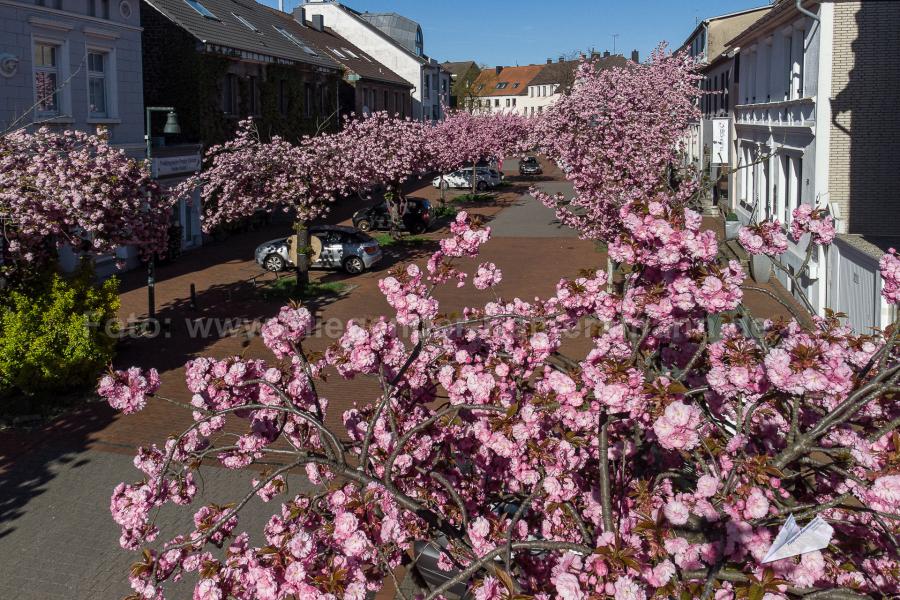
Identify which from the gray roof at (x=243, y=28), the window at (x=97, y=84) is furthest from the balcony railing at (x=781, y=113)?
the gray roof at (x=243, y=28)

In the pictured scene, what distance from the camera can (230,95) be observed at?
35.5 metres

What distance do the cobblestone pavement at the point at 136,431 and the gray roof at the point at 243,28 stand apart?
925cm

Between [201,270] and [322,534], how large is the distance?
904 inches

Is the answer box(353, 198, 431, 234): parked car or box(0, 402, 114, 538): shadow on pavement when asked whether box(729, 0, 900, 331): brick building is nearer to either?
box(0, 402, 114, 538): shadow on pavement

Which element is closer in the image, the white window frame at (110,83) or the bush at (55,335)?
the bush at (55,335)

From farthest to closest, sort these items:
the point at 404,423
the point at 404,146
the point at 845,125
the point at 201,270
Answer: the point at 404,146
the point at 201,270
the point at 845,125
the point at 404,423

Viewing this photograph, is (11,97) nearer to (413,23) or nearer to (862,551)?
(862,551)

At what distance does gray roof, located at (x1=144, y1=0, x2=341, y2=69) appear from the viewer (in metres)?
32.2

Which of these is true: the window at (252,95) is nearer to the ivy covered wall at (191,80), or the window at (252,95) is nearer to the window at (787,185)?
the ivy covered wall at (191,80)

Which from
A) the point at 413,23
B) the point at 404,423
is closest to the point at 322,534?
the point at 404,423

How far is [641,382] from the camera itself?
4066 millimetres

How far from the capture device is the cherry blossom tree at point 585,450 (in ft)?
12.3

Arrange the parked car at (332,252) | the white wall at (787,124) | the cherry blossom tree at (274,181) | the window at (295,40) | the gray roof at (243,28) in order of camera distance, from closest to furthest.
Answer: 1. the white wall at (787,124)
2. the cherry blossom tree at (274,181)
3. the parked car at (332,252)
4. the gray roof at (243,28)
5. the window at (295,40)

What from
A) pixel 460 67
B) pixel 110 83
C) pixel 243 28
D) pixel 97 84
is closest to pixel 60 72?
pixel 97 84
